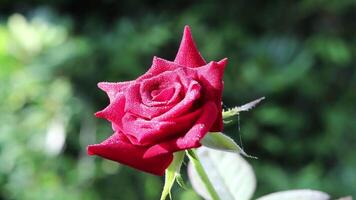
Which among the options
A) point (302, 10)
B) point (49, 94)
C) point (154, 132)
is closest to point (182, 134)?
point (154, 132)

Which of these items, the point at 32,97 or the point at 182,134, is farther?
the point at 32,97

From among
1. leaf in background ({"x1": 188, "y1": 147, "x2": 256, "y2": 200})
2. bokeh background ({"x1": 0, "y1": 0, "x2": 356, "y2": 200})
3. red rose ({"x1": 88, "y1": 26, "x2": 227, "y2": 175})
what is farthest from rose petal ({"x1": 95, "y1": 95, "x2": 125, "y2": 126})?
bokeh background ({"x1": 0, "y1": 0, "x2": 356, "y2": 200})

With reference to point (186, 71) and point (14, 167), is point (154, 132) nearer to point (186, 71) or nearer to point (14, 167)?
point (186, 71)

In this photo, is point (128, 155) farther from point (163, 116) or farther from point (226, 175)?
point (226, 175)

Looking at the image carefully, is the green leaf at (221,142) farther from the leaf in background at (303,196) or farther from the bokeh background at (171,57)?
the bokeh background at (171,57)

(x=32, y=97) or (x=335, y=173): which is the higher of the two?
(x=32, y=97)
